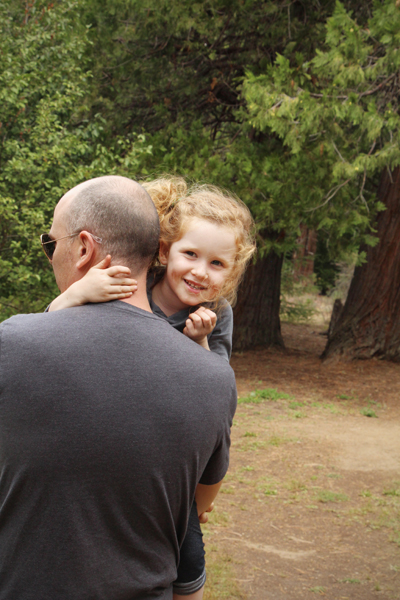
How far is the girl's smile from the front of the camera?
6.83ft

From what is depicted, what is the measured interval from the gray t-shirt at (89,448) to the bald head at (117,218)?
8.2 inches

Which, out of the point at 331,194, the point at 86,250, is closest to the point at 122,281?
the point at 86,250

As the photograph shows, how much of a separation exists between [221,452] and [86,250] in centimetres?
65

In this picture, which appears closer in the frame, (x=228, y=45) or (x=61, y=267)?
(x=61, y=267)

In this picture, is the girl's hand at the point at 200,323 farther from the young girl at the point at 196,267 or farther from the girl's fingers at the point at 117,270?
the girl's fingers at the point at 117,270

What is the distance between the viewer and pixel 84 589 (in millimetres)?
1335

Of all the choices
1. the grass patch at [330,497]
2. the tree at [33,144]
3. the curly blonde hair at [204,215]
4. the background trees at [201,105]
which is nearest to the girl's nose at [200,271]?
the curly blonde hair at [204,215]

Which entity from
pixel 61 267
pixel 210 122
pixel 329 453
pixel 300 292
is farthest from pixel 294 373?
pixel 61 267

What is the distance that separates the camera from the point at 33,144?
662 centimetres

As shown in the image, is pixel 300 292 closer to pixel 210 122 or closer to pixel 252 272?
pixel 252 272

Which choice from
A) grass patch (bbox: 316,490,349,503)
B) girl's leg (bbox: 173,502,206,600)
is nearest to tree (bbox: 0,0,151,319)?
grass patch (bbox: 316,490,349,503)

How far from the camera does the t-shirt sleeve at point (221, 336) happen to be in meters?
2.14

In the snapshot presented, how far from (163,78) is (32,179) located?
159 inches

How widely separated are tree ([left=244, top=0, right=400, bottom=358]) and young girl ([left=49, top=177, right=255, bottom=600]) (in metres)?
4.88
